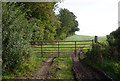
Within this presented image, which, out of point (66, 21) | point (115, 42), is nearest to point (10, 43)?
point (115, 42)

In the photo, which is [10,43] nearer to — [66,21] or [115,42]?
[115,42]

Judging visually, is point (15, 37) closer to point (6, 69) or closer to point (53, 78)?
point (6, 69)

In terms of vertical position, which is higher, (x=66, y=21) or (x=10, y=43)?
(x=66, y=21)

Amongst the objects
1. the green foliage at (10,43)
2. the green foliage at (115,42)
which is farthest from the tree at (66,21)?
the green foliage at (10,43)

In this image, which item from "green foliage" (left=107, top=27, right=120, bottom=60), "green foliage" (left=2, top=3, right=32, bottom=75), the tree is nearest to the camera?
"green foliage" (left=2, top=3, right=32, bottom=75)

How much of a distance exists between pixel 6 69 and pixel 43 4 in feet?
28.2

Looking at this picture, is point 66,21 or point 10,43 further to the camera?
point 66,21

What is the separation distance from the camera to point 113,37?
864cm

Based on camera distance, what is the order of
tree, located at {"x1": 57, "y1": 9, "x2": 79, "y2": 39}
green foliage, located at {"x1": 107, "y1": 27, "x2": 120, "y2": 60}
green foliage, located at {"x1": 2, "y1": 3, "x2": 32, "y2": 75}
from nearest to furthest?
green foliage, located at {"x1": 2, "y1": 3, "x2": 32, "y2": 75}
green foliage, located at {"x1": 107, "y1": 27, "x2": 120, "y2": 60}
tree, located at {"x1": 57, "y1": 9, "x2": 79, "y2": 39}

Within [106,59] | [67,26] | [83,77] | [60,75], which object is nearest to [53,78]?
[60,75]

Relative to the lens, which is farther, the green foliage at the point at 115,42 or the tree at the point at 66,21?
the tree at the point at 66,21

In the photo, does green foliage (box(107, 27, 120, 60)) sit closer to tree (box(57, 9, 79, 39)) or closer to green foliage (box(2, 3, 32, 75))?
green foliage (box(2, 3, 32, 75))

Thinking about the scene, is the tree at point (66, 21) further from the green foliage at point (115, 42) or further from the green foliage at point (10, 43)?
the green foliage at point (10, 43)

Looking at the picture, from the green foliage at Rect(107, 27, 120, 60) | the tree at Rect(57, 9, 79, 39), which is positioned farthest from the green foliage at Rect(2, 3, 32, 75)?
the tree at Rect(57, 9, 79, 39)
